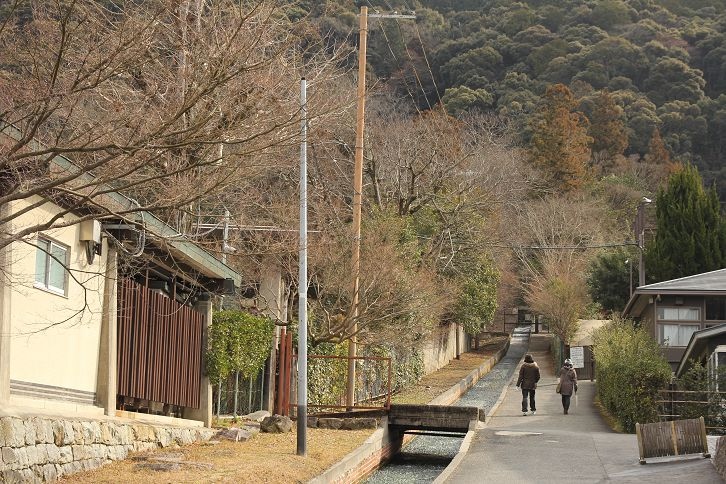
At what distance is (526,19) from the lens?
97875mm

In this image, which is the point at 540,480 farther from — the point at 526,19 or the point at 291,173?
the point at 526,19

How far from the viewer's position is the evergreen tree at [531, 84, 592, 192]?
7644 cm

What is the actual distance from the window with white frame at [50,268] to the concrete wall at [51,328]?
87 mm

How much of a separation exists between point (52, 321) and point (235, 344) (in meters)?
7.57

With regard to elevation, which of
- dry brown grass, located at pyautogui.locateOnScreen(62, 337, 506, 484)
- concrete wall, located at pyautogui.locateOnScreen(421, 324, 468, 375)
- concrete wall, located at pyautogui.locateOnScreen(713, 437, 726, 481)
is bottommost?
dry brown grass, located at pyautogui.locateOnScreen(62, 337, 506, 484)

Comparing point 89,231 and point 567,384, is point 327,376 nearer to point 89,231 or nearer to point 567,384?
point 567,384

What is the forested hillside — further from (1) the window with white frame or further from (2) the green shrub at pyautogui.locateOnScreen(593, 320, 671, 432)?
(1) the window with white frame

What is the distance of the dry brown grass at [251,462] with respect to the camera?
47.7 ft

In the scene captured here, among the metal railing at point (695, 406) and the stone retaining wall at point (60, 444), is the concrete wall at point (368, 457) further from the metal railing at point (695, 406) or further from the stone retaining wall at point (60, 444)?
the metal railing at point (695, 406)

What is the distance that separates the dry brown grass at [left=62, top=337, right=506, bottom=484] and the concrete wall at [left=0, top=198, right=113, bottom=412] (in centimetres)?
136

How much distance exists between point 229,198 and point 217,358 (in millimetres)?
4626

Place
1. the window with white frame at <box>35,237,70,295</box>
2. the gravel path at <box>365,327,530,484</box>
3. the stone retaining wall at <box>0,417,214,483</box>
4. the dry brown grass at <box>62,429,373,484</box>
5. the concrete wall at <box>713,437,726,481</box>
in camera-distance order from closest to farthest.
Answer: the stone retaining wall at <box>0,417,214,483</box> → the dry brown grass at <box>62,429,373,484</box> → the window with white frame at <box>35,237,70,295</box> → the concrete wall at <box>713,437,726,481</box> → the gravel path at <box>365,327,530,484</box>

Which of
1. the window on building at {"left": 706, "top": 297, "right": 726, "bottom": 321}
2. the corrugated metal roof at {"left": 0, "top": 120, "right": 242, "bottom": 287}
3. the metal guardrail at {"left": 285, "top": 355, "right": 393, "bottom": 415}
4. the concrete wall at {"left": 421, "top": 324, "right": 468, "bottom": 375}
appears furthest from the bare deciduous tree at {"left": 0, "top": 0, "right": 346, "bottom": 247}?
the concrete wall at {"left": 421, "top": 324, "right": 468, "bottom": 375}

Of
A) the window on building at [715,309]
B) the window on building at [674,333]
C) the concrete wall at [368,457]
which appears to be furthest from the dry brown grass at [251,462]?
the window on building at [715,309]
